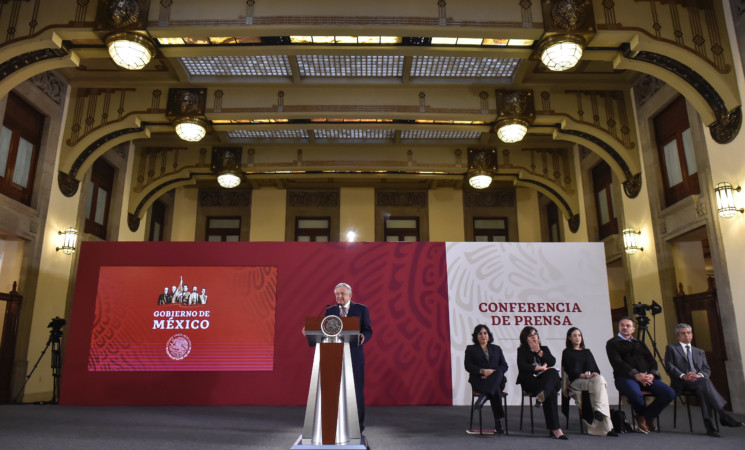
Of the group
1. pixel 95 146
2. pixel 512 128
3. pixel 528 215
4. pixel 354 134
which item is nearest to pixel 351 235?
pixel 354 134

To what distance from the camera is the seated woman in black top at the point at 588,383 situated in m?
4.68

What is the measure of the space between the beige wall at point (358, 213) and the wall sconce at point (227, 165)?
3037mm

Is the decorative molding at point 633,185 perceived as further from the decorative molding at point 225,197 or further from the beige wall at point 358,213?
the decorative molding at point 225,197

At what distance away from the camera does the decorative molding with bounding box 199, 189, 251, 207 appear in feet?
43.7

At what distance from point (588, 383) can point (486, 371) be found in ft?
3.14

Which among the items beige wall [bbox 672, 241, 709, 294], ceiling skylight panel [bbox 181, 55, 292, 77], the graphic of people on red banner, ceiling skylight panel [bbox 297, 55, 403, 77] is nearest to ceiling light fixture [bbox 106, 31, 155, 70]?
ceiling skylight panel [bbox 181, 55, 292, 77]

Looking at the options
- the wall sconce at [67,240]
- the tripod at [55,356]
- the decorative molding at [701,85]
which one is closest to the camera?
the decorative molding at [701,85]

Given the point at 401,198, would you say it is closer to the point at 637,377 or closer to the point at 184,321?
the point at 184,321

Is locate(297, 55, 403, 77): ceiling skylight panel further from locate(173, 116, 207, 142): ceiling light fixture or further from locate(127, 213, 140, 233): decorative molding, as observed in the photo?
locate(127, 213, 140, 233): decorative molding

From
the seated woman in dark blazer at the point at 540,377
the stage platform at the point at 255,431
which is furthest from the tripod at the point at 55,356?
the seated woman in dark blazer at the point at 540,377

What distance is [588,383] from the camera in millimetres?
4777

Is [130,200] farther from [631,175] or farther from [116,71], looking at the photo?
[631,175]

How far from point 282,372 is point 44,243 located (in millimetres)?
4624

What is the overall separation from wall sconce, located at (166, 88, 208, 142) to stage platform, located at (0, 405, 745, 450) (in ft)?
15.1
